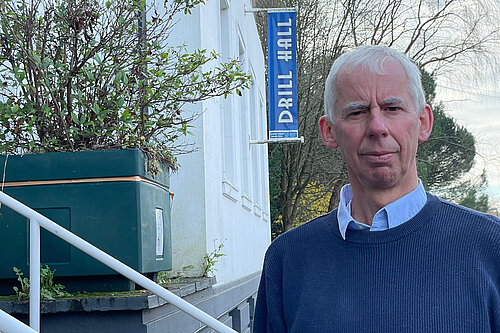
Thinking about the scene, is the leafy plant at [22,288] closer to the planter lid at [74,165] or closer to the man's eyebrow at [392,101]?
the planter lid at [74,165]

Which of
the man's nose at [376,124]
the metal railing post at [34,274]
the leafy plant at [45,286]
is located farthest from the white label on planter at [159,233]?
the man's nose at [376,124]

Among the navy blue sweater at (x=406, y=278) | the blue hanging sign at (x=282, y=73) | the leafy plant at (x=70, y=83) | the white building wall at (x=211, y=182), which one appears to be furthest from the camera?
the blue hanging sign at (x=282, y=73)

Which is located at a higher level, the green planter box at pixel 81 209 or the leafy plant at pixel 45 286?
the green planter box at pixel 81 209

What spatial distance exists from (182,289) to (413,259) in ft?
9.15

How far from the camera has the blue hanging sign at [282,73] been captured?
13555mm

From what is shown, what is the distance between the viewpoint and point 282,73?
13953 mm

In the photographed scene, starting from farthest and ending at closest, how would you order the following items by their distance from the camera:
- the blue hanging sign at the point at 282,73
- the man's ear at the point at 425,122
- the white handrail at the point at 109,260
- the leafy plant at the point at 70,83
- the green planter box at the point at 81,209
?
1. the blue hanging sign at the point at 282,73
2. the leafy plant at the point at 70,83
3. the green planter box at the point at 81,209
4. the white handrail at the point at 109,260
5. the man's ear at the point at 425,122

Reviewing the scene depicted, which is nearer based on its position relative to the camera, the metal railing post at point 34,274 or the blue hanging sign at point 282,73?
the metal railing post at point 34,274

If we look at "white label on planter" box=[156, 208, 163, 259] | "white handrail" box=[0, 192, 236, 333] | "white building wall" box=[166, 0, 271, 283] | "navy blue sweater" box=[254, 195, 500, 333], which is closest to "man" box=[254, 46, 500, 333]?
"navy blue sweater" box=[254, 195, 500, 333]

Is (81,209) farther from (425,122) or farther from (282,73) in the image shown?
(282,73)

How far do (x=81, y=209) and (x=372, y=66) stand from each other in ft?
7.38

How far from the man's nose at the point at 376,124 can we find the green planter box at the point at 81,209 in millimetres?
2131

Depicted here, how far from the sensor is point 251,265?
452 inches

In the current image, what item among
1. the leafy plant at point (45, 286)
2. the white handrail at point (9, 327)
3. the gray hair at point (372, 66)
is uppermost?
the gray hair at point (372, 66)
